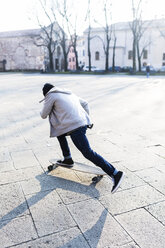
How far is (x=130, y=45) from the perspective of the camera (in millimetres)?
55250

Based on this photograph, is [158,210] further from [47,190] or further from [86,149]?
[47,190]

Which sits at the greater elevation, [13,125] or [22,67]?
[22,67]

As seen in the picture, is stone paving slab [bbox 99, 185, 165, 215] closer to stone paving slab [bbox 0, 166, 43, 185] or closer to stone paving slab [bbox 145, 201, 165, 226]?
stone paving slab [bbox 145, 201, 165, 226]

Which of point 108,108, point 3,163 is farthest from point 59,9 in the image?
point 3,163

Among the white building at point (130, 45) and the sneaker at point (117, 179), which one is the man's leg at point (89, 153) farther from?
the white building at point (130, 45)

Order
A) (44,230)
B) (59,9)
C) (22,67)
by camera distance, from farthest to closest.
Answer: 1. (22,67)
2. (59,9)
3. (44,230)

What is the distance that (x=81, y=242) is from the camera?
7.66 ft

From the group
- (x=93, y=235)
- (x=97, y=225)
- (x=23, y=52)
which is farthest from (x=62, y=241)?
(x=23, y=52)

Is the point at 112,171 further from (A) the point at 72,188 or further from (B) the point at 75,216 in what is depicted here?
(B) the point at 75,216

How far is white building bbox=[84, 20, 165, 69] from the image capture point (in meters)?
53.2

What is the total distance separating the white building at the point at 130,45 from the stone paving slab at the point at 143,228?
5330cm

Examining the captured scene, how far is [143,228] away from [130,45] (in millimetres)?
57375

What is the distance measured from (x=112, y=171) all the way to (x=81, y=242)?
1.14m

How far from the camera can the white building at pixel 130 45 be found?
53156mm
